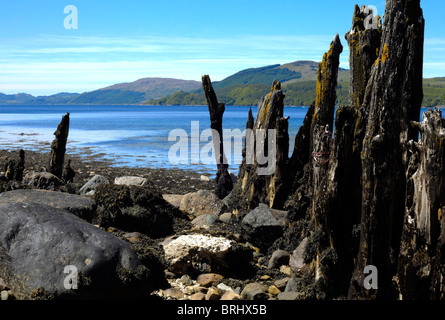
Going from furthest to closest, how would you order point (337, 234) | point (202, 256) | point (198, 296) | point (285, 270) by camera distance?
point (285, 270) < point (202, 256) < point (198, 296) < point (337, 234)

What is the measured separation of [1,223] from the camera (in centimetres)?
701

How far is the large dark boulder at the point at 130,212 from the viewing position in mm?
11305

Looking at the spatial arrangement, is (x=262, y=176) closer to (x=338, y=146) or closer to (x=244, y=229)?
(x=244, y=229)

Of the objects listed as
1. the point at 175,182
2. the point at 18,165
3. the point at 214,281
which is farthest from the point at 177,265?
the point at 175,182

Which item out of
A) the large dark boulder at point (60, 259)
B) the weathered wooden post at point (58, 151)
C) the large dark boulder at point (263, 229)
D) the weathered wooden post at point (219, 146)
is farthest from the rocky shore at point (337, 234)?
the weathered wooden post at point (58, 151)

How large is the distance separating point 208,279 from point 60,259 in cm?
304

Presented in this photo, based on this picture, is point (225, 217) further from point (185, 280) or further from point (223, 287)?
point (223, 287)

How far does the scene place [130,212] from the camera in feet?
37.2

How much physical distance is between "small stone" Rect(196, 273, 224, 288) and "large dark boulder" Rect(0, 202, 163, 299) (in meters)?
1.48

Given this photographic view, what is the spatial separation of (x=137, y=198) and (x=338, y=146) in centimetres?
620

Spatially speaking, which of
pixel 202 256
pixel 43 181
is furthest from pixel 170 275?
pixel 43 181

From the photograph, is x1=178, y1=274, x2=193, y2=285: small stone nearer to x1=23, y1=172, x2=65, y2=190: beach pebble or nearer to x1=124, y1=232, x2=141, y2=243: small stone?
x1=124, y1=232, x2=141, y2=243: small stone

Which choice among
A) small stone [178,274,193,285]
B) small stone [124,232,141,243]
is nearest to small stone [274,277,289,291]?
small stone [178,274,193,285]
